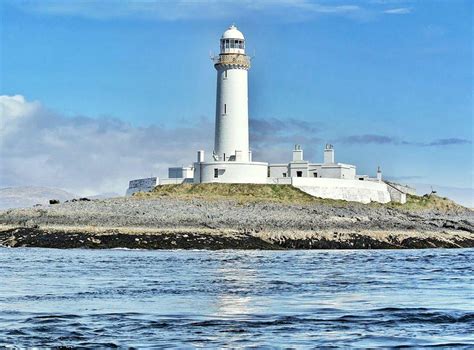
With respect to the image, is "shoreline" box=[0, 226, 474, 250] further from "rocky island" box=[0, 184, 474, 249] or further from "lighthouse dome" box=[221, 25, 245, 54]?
"lighthouse dome" box=[221, 25, 245, 54]

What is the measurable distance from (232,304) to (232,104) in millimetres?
45741

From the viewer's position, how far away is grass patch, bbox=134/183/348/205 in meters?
57.8

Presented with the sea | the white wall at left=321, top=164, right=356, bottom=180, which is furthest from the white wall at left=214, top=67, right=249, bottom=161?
the sea

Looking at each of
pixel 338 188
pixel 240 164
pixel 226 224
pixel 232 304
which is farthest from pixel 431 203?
pixel 232 304

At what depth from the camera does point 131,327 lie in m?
14.8

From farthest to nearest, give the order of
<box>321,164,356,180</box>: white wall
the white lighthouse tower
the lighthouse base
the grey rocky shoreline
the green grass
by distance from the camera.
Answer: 1. <box>321,164,356,180</box>: white wall
2. the white lighthouse tower
3. the lighthouse base
4. the green grass
5. the grey rocky shoreline

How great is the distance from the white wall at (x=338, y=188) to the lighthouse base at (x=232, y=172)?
99.5 inches

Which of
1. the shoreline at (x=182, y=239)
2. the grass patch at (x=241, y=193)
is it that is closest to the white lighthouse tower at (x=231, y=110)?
the grass patch at (x=241, y=193)

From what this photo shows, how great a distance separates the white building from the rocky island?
9.12ft

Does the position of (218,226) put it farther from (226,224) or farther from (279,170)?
(279,170)

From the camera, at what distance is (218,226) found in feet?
152

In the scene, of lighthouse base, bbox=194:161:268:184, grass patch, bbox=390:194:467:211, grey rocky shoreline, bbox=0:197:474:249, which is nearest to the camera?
grey rocky shoreline, bbox=0:197:474:249

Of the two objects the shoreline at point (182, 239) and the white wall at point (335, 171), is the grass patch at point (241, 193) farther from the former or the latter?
the shoreline at point (182, 239)

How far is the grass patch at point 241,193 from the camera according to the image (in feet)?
190
